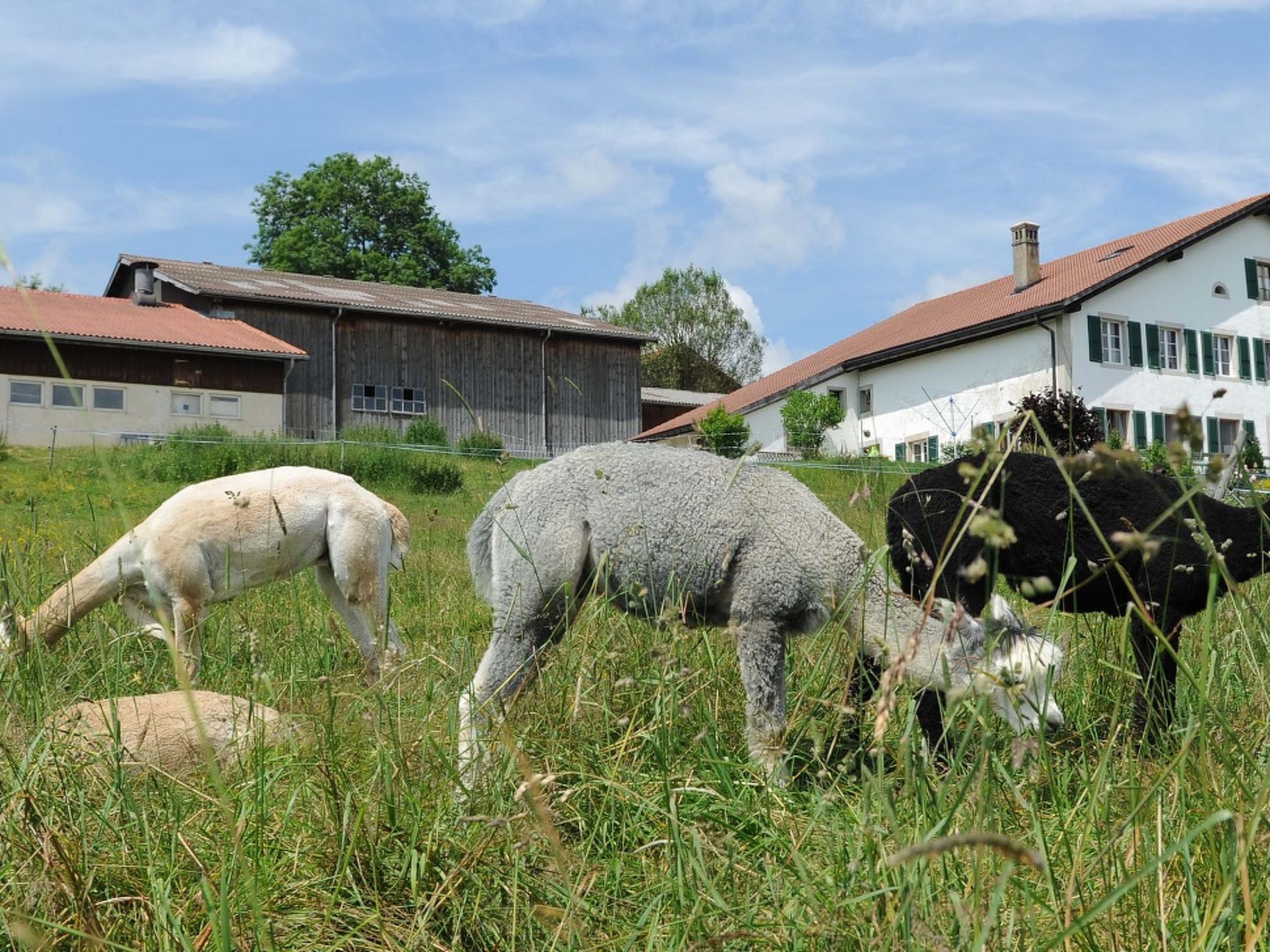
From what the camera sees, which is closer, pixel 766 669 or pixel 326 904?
pixel 326 904

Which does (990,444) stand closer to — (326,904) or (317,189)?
(326,904)

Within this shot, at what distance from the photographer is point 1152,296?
37438 millimetres

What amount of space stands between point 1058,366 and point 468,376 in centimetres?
1735

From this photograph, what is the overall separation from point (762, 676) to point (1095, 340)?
112 ft

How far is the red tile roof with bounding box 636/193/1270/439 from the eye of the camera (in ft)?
119

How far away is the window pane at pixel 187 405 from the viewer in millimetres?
33375

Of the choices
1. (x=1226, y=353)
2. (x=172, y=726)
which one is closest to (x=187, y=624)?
(x=172, y=726)

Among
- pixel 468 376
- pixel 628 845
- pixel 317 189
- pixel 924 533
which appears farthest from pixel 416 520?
pixel 317 189

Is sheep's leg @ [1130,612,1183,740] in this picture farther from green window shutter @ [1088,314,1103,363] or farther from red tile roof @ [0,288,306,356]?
green window shutter @ [1088,314,1103,363]

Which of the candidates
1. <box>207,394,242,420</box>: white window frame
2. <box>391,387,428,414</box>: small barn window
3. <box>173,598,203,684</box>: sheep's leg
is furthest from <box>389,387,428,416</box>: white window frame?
<box>173,598,203,684</box>: sheep's leg

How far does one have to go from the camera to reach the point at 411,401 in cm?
3884

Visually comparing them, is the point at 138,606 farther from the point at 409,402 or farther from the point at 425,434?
the point at 409,402

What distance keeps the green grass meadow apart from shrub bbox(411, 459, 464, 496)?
15.5 meters

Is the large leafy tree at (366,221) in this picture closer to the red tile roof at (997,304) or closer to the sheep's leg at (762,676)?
the red tile roof at (997,304)
